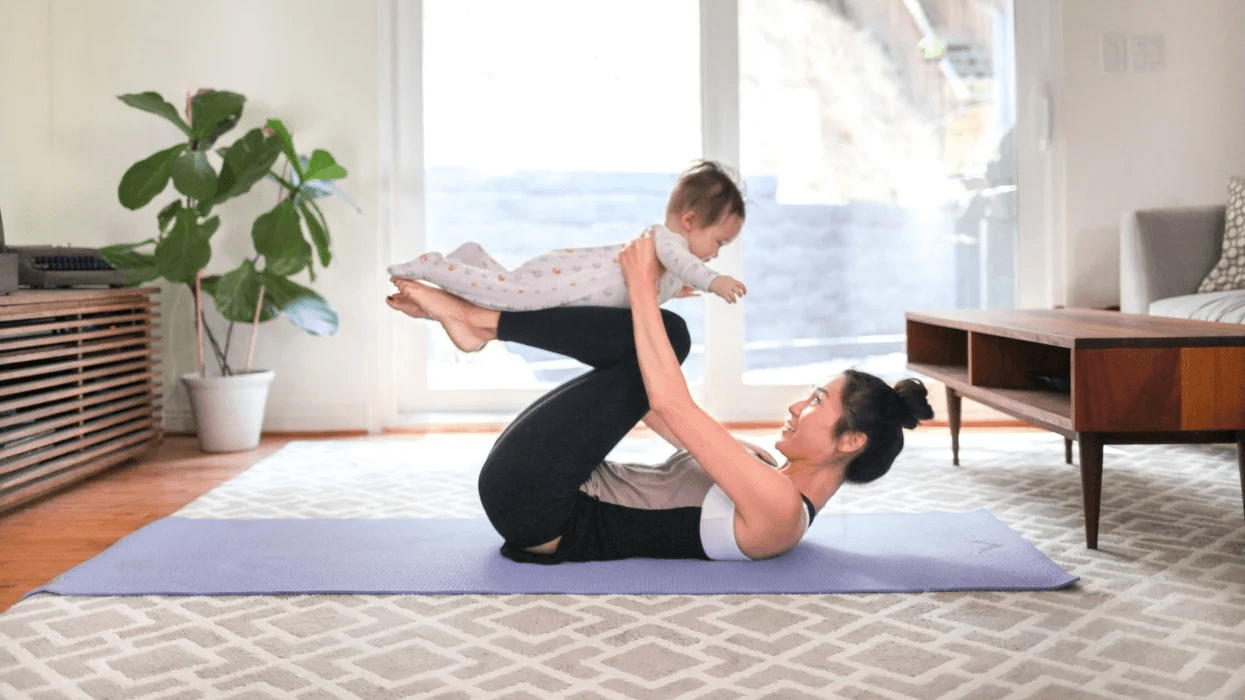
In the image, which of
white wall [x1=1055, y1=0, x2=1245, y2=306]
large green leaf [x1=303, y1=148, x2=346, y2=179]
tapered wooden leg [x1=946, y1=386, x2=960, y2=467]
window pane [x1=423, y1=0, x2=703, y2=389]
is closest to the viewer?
tapered wooden leg [x1=946, y1=386, x2=960, y2=467]

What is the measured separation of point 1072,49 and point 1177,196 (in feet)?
2.27

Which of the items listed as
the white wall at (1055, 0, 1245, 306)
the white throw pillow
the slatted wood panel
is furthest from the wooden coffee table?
the slatted wood panel

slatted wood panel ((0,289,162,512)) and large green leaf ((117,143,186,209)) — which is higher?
large green leaf ((117,143,186,209))

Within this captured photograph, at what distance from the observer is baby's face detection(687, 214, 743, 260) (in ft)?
6.66

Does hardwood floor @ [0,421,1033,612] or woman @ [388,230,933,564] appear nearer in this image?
woman @ [388,230,933,564]

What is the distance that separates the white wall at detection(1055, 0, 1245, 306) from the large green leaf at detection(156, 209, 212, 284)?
10.3ft

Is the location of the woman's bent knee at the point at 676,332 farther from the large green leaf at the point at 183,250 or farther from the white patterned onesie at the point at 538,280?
the large green leaf at the point at 183,250

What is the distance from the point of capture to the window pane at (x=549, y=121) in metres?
4.10

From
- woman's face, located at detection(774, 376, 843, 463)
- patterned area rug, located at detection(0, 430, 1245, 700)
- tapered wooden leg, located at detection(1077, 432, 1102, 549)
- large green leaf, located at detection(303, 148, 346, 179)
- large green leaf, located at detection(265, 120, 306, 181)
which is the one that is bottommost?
patterned area rug, located at detection(0, 430, 1245, 700)

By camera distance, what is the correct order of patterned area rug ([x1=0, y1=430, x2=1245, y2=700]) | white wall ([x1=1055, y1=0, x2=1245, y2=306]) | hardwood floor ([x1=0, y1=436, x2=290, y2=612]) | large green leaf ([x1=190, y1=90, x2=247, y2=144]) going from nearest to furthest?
patterned area rug ([x1=0, y1=430, x2=1245, y2=700]) → hardwood floor ([x1=0, y1=436, x2=290, y2=612]) → large green leaf ([x1=190, y1=90, x2=247, y2=144]) → white wall ([x1=1055, y1=0, x2=1245, y2=306])

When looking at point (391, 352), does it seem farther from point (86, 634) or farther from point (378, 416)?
point (86, 634)

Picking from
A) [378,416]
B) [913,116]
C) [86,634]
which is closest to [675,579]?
[86,634]

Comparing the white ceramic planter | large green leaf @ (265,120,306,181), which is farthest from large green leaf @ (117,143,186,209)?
the white ceramic planter

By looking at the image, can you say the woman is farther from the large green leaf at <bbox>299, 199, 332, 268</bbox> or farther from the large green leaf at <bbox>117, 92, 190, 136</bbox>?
the large green leaf at <bbox>117, 92, 190, 136</bbox>
